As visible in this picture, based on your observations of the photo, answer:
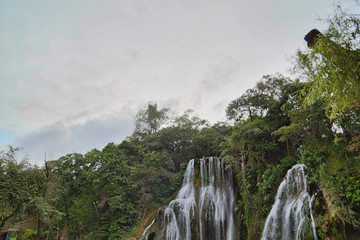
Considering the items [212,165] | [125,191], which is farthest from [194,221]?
[125,191]

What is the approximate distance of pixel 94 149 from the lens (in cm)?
1773

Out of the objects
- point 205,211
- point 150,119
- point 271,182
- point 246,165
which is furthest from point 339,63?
point 150,119

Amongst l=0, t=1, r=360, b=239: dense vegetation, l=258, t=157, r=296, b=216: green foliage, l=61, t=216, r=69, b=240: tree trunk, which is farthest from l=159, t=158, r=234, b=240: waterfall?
l=61, t=216, r=69, b=240: tree trunk

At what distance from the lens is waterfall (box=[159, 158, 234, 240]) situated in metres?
13.6

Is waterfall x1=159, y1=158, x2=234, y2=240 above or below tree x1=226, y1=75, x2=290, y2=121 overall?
below

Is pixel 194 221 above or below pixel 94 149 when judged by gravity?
below

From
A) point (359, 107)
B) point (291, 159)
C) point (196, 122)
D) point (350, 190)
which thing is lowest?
point (350, 190)

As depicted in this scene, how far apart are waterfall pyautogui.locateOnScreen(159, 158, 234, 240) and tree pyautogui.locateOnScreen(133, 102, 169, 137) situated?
37.8 feet

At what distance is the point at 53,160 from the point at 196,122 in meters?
14.3

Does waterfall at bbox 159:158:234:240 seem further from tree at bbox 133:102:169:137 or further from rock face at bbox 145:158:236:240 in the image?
tree at bbox 133:102:169:137

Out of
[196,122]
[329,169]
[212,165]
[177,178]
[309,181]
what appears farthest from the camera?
[196,122]

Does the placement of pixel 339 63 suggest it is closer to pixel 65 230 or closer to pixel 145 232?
pixel 145 232

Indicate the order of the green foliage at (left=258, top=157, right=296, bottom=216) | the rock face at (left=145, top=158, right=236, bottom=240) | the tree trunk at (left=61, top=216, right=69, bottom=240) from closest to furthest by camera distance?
the green foliage at (left=258, top=157, right=296, bottom=216), the rock face at (left=145, top=158, right=236, bottom=240), the tree trunk at (left=61, top=216, right=69, bottom=240)

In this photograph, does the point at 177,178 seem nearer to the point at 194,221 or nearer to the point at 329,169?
the point at 194,221
